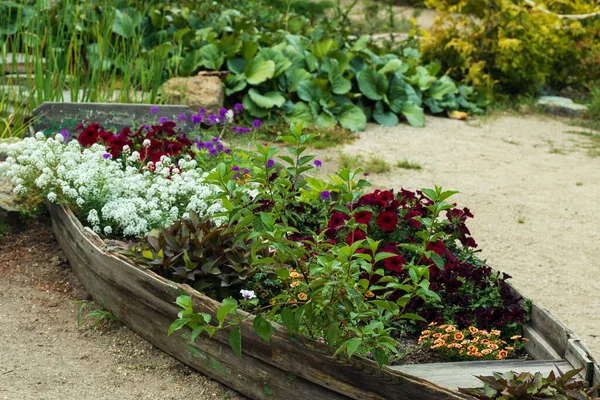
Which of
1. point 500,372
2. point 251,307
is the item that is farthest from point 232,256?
point 500,372

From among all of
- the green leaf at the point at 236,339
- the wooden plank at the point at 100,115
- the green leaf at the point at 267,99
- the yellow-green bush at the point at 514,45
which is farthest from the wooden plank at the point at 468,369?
the yellow-green bush at the point at 514,45

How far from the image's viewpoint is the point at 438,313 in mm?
3557

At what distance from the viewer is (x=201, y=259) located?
3551 mm

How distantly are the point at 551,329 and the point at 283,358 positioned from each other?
1.05m

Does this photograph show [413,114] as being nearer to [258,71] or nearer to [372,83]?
[372,83]

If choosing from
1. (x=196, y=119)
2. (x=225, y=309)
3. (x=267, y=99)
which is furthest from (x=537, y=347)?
(x=267, y=99)

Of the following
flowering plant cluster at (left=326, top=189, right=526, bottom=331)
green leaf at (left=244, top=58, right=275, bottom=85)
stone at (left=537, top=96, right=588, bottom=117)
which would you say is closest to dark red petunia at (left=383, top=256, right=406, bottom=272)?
flowering plant cluster at (left=326, top=189, right=526, bottom=331)

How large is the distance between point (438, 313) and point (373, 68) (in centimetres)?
531

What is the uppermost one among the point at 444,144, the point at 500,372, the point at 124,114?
the point at 500,372

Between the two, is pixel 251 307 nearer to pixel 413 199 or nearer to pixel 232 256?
pixel 232 256

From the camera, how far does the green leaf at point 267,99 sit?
24.9 ft

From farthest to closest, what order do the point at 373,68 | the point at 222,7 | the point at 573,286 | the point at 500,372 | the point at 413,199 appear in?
1. the point at 222,7
2. the point at 373,68
3. the point at 573,286
4. the point at 413,199
5. the point at 500,372

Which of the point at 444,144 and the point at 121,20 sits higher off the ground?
the point at 121,20

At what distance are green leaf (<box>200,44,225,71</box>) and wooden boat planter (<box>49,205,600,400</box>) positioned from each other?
4.15 metres
